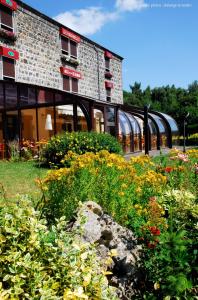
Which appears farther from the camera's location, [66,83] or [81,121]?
[66,83]

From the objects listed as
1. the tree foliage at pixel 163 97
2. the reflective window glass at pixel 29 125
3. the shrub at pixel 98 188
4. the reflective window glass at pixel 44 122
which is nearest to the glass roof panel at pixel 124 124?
the reflective window glass at pixel 44 122

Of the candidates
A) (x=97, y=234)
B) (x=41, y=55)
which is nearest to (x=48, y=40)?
(x=41, y=55)

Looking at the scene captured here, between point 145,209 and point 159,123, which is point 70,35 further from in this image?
A: point 145,209

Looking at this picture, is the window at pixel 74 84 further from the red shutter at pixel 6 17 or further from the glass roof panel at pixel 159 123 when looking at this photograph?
the glass roof panel at pixel 159 123

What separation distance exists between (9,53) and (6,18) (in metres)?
1.84

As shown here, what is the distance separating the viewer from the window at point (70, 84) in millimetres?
22156

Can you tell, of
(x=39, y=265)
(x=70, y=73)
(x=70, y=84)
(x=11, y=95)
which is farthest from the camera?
(x=70, y=84)

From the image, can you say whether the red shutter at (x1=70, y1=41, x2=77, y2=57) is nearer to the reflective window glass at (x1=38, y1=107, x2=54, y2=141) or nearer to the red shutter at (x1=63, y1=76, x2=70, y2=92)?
the red shutter at (x1=63, y1=76, x2=70, y2=92)

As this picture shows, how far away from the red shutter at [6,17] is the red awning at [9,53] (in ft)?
4.41

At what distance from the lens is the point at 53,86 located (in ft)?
69.4

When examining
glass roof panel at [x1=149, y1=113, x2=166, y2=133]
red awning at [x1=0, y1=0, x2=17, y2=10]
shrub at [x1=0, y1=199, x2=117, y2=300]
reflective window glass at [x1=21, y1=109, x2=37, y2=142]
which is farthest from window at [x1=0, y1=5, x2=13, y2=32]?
shrub at [x1=0, y1=199, x2=117, y2=300]

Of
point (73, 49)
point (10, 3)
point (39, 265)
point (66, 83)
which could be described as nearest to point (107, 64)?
point (73, 49)

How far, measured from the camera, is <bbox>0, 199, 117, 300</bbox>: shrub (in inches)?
84.1

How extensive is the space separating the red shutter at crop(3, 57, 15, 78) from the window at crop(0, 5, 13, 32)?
1630 mm
